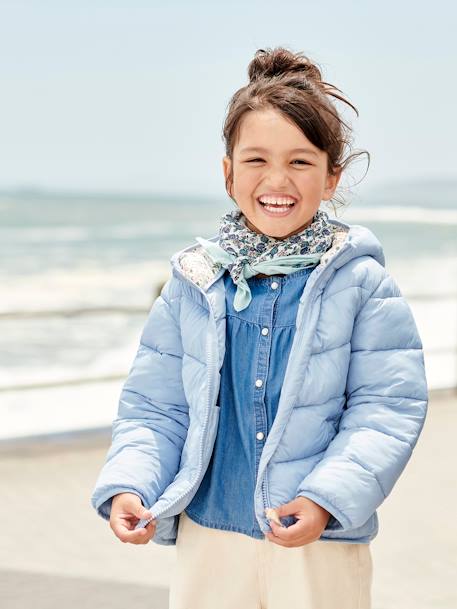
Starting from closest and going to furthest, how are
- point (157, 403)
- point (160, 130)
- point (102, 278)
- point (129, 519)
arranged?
point (129, 519)
point (157, 403)
point (102, 278)
point (160, 130)

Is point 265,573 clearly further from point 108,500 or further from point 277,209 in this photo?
point 277,209

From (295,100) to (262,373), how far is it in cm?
47

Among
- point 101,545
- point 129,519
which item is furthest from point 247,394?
point 101,545

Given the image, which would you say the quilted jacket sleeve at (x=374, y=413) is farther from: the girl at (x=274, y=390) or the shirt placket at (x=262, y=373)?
the shirt placket at (x=262, y=373)

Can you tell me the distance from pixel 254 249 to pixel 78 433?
3.20 meters

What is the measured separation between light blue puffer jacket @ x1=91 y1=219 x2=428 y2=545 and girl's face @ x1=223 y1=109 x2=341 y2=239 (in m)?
0.10

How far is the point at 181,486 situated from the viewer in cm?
174

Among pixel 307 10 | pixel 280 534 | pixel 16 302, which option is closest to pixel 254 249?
pixel 280 534

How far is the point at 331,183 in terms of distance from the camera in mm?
1872

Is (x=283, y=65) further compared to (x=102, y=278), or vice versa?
(x=102, y=278)

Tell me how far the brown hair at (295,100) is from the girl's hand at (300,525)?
1.96 ft

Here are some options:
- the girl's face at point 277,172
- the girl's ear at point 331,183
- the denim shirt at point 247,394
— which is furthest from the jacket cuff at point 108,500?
the girl's ear at point 331,183

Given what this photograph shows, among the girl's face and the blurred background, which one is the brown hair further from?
the blurred background

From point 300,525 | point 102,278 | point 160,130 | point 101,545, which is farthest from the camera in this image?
point 160,130
